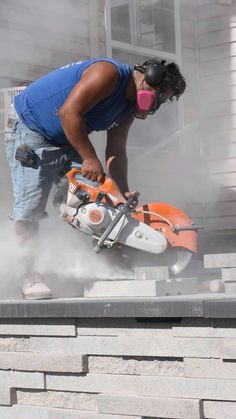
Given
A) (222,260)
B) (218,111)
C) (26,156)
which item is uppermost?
(218,111)

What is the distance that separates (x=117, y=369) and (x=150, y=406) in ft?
0.56

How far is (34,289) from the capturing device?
10.3ft

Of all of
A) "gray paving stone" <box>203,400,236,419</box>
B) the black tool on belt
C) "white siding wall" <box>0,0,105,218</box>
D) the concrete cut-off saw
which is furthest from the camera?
"white siding wall" <box>0,0,105,218</box>

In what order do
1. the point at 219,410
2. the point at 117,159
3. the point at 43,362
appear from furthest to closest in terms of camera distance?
1. the point at 117,159
2. the point at 43,362
3. the point at 219,410

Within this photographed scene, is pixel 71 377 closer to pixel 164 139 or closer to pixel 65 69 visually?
pixel 65 69

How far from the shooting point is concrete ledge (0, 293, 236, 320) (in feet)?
7.72

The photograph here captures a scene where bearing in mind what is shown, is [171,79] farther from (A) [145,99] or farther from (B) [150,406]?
(B) [150,406]

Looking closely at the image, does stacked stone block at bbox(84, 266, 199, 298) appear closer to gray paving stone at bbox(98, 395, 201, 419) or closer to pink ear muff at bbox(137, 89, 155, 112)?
gray paving stone at bbox(98, 395, 201, 419)

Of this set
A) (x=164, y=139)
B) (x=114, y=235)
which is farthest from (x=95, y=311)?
(x=164, y=139)

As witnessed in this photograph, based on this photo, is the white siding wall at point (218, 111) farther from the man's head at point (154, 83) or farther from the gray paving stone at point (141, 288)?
the gray paving stone at point (141, 288)

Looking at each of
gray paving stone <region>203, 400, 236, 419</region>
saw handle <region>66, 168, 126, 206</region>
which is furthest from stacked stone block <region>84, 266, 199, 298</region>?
gray paving stone <region>203, 400, 236, 419</region>

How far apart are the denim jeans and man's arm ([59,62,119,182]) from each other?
27 cm

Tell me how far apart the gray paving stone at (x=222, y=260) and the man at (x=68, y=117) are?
A: 1.66ft

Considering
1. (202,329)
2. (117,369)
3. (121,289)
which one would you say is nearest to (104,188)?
(121,289)
